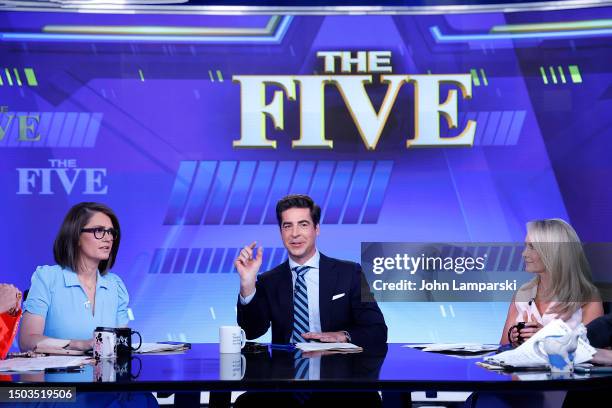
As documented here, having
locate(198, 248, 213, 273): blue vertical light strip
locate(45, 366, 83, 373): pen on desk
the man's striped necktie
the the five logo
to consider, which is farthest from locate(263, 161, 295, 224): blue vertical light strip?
locate(45, 366, 83, 373): pen on desk

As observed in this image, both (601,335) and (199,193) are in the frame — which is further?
(199,193)

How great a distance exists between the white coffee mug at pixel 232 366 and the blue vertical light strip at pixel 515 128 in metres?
3.05

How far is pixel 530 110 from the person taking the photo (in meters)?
5.34

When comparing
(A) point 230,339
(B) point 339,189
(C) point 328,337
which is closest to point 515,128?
(B) point 339,189

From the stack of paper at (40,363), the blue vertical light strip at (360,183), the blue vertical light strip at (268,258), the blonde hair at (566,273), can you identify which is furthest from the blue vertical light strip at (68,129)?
the blonde hair at (566,273)

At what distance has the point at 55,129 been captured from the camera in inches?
209

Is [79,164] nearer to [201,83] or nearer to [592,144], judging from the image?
[201,83]

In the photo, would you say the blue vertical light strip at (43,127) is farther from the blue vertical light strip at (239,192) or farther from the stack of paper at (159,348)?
the stack of paper at (159,348)

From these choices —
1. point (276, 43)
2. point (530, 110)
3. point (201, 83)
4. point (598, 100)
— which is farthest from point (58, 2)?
point (598, 100)

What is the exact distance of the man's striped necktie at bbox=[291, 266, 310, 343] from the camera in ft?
12.2

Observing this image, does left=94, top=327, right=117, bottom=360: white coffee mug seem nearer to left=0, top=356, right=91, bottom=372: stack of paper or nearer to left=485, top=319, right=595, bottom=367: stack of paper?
left=0, top=356, right=91, bottom=372: stack of paper

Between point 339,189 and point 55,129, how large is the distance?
1899 millimetres

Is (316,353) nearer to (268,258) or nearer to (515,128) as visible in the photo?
(268,258)

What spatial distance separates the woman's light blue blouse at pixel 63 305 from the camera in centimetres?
321
